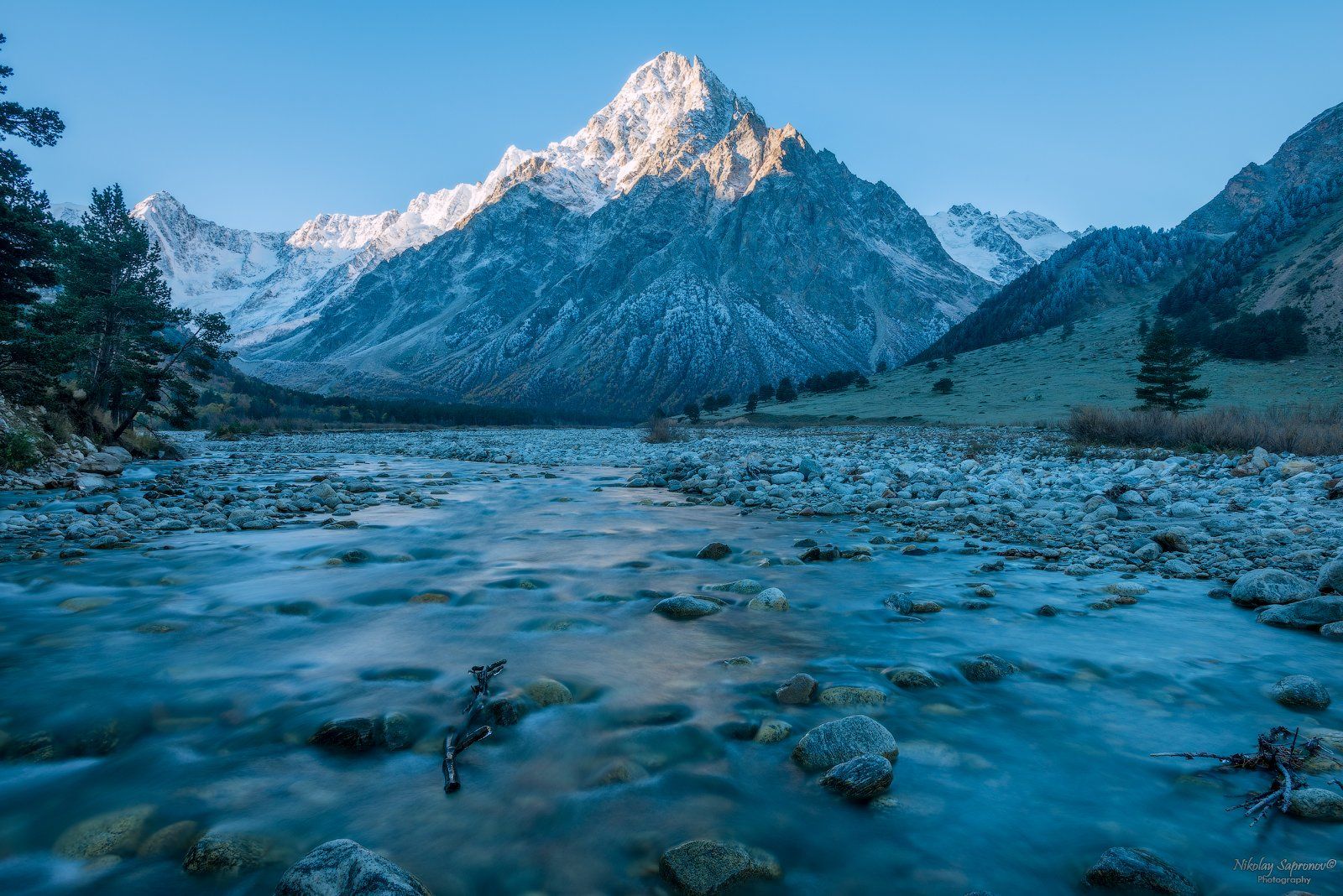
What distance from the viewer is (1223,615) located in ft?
20.7

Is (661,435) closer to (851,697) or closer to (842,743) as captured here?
(851,697)

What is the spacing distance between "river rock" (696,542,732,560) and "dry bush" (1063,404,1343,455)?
17.8m

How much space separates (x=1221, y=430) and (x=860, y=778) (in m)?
24.1

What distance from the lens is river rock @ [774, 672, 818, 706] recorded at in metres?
4.72

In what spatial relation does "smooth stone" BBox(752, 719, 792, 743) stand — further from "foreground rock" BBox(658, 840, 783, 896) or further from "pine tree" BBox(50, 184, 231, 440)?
"pine tree" BBox(50, 184, 231, 440)

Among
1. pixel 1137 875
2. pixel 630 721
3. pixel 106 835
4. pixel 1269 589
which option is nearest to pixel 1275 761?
pixel 1137 875

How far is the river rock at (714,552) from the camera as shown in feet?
32.1

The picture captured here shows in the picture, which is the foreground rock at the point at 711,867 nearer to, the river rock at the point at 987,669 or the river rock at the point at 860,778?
the river rock at the point at 860,778

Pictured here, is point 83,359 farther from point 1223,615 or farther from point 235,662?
point 1223,615

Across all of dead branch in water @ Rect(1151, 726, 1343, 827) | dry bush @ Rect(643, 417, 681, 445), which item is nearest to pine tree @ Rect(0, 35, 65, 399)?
dead branch in water @ Rect(1151, 726, 1343, 827)

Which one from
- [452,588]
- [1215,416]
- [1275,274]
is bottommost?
[452,588]

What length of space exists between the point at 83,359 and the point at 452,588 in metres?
28.5

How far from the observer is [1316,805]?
10.3ft

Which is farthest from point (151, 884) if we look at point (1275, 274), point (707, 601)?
point (1275, 274)
